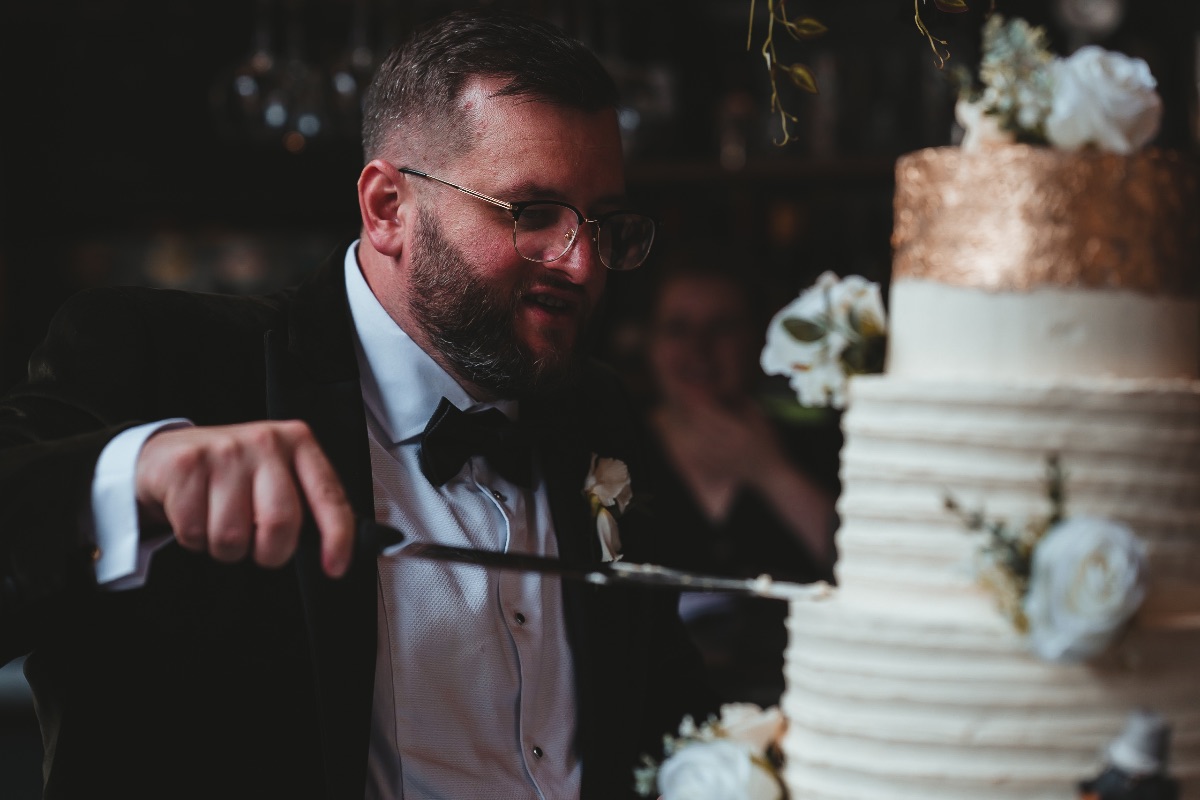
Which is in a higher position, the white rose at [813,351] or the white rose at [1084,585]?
the white rose at [813,351]

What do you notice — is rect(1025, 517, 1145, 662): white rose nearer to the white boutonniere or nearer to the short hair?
the white boutonniere

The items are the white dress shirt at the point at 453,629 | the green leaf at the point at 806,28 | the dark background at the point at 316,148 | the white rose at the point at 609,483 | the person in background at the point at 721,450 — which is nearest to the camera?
the green leaf at the point at 806,28

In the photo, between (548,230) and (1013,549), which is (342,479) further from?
(1013,549)

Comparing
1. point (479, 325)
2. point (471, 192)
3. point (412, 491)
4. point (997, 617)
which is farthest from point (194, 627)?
point (997, 617)

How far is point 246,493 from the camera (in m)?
1.24

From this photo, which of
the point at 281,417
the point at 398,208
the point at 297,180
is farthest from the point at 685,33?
the point at 281,417

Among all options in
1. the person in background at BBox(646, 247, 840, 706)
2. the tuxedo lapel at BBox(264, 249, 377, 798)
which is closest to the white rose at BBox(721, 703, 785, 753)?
the tuxedo lapel at BBox(264, 249, 377, 798)

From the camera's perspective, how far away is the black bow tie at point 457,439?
1.97 meters

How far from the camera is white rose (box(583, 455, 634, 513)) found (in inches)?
82.3

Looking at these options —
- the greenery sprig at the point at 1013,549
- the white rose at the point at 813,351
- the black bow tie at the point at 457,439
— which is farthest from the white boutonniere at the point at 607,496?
the greenery sprig at the point at 1013,549

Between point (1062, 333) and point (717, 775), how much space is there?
0.51 m

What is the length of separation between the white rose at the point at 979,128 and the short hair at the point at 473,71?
2.41 ft

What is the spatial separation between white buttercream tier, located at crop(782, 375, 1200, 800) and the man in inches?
29.1

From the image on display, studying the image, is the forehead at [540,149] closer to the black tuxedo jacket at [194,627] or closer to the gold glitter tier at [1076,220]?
the black tuxedo jacket at [194,627]
